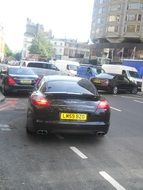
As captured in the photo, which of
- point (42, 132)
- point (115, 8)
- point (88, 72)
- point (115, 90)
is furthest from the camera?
point (115, 8)

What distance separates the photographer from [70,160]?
7812 millimetres

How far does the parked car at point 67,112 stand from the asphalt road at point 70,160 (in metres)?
0.36

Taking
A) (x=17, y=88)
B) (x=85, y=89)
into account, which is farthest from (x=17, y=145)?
(x=17, y=88)

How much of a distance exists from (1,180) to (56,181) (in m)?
0.79

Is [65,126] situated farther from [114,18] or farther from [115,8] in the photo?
[115,8]

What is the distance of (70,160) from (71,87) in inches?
108

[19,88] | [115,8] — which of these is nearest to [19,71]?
[19,88]

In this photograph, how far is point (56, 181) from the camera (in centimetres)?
641

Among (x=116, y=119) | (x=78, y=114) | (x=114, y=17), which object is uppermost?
(x=114, y=17)

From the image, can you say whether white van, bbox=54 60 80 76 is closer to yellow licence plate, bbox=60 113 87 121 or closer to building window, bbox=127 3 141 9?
yellow licence plate, bbox=60 113 87 121

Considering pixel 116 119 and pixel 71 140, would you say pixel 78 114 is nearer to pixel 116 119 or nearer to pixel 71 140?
pixel 71 140

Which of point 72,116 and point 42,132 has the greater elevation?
point 72,116

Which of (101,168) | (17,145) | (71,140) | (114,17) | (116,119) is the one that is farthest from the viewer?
(114,17)

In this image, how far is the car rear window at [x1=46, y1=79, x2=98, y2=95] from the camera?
1002 centimetres
